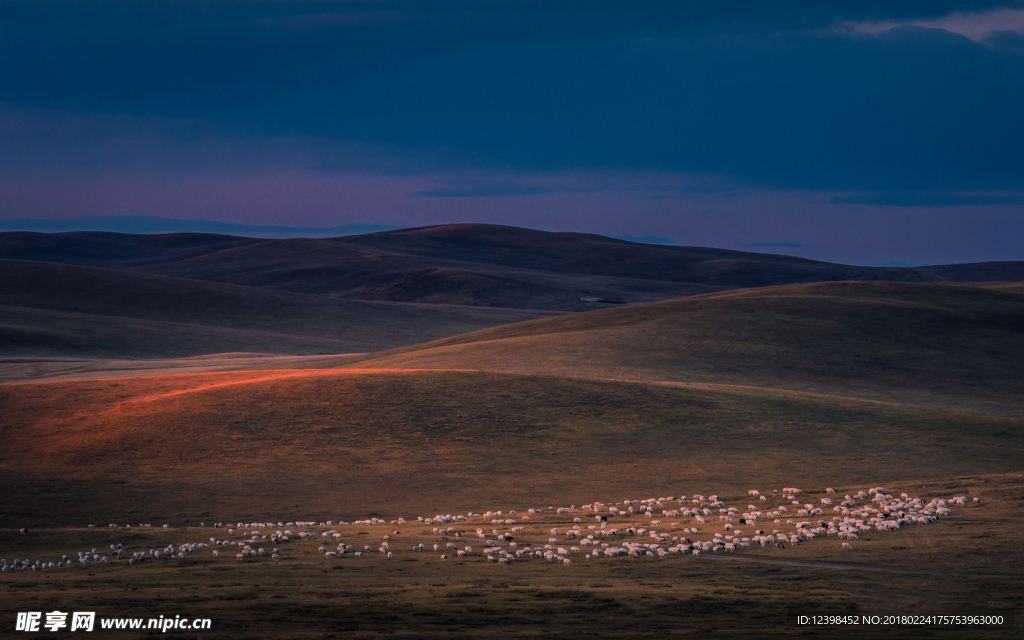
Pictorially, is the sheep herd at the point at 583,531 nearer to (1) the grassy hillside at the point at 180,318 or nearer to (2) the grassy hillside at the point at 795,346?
(2) the grassy hillside at the point at 795,346

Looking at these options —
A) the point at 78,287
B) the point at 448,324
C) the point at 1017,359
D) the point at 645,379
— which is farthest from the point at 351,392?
the point at 78,287

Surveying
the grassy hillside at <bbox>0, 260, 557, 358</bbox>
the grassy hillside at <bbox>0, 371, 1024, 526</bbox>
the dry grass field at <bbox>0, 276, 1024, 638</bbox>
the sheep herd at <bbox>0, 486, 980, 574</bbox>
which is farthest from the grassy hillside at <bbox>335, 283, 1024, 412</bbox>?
the grassy hillside at <bbox>0, 260, 557, 358</bbox>

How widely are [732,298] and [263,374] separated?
38174 millimetres

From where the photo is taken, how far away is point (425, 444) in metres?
29.6

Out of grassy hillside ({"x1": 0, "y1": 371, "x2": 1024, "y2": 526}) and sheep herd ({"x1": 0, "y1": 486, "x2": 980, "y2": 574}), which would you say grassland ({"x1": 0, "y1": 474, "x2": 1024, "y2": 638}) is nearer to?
sheep herd ({"x1": 0, "y1": 486, "x2": 980, "y2": 574})

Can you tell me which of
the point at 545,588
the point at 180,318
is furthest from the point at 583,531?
the point at 180,318

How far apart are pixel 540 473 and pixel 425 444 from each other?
4.30 metres

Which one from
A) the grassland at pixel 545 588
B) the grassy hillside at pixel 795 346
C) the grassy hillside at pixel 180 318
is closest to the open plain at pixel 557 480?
the grassland at pixel 545 588

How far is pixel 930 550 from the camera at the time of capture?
49.5ft

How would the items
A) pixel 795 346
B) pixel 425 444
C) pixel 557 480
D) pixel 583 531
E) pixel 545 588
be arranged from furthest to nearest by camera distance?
pixel 795 346, pixel 425 444, pixel 557 480, pixel 583 531, pixel 545 588

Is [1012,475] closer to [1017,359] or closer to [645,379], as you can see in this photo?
[645,379]

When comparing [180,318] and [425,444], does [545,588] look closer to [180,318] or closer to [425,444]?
[425,444]

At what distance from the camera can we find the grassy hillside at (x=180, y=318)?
81.1 metres

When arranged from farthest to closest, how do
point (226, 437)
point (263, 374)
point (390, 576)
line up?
1. point (263, 374)
2. point (226, 437)
3. point (390, 576)
